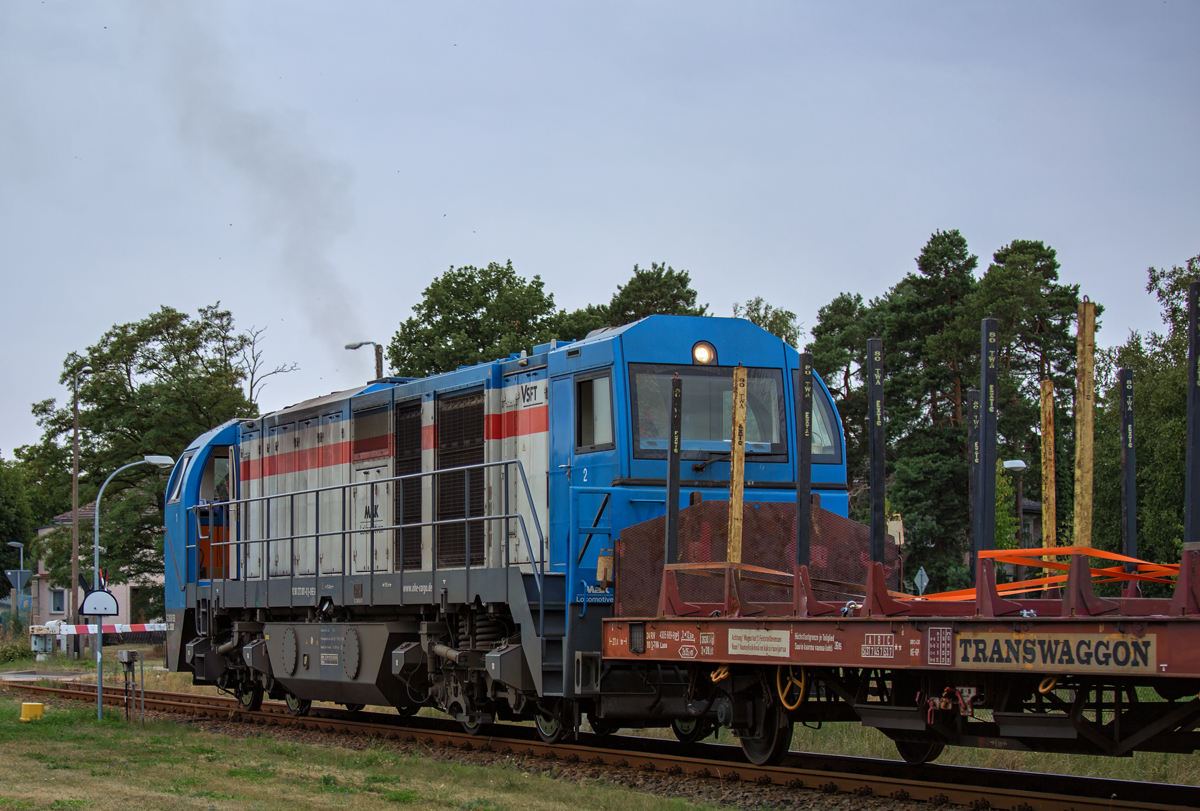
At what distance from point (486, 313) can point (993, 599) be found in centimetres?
4290

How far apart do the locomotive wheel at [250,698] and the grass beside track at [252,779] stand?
257cm

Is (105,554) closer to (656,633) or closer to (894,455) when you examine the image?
(894,455)

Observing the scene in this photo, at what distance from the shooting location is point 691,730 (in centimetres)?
1250

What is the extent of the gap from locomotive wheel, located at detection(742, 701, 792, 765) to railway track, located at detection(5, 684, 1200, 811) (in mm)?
135

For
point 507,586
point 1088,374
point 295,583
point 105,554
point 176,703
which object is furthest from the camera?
point 105,554

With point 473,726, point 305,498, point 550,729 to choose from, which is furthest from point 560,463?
point 305,498

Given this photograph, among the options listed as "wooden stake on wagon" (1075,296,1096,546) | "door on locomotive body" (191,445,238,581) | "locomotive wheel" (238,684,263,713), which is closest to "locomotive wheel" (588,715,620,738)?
"wooden stake on wagon" (1075,296,1096,546)

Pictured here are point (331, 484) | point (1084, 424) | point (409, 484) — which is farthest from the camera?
point (331, 484)

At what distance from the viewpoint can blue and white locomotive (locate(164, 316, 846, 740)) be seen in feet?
37.2

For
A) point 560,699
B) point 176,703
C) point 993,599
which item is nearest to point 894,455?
point 176,703

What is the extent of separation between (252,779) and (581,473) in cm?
408

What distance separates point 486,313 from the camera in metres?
49.4

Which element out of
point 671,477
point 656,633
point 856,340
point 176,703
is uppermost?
point 856,340

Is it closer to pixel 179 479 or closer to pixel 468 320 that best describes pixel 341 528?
pixel 179 479
